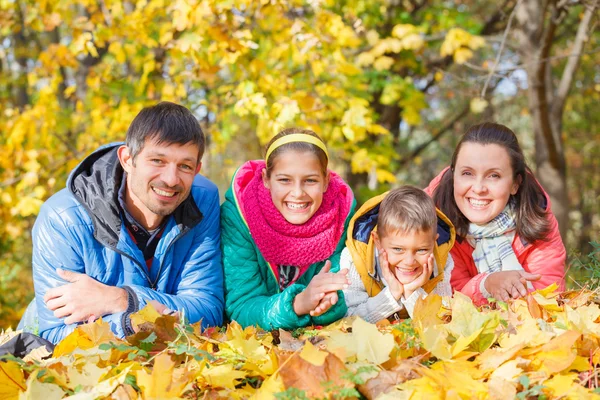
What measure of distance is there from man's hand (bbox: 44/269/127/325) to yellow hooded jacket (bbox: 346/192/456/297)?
1.12 meters

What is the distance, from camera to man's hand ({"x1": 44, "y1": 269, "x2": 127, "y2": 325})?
2607mm

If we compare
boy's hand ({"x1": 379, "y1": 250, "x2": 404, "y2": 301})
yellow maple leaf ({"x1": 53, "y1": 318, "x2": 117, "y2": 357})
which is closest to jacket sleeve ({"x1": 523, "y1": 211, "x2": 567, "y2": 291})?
boy's hand ({"x1": 379, "y1": 250, "x2": 404, "y2": 301})

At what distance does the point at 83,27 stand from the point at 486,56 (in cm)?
778

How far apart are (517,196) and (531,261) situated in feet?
1.17

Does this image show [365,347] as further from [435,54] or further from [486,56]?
[486,56]

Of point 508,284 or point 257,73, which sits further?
point 257,73

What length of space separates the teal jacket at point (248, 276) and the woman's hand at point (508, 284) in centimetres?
73

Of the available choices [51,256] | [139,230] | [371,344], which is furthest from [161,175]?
[371,344]

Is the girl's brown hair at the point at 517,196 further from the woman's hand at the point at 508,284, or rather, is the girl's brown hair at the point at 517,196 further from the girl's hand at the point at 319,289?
the girl's hand at the point at 319,289

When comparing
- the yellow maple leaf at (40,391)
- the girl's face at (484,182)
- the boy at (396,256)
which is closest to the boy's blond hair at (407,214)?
the boy at (396,256)

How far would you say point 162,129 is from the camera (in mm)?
2871

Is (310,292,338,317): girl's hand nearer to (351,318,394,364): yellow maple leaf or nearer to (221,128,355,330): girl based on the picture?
(221,128,355,330): girl

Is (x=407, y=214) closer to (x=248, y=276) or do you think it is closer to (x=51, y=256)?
(x=248, y=276)

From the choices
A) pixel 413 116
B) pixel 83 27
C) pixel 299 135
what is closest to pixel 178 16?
pixel 83 27
